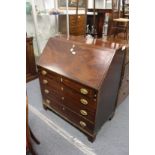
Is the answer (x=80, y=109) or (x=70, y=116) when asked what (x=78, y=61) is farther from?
(x=70, y=116)

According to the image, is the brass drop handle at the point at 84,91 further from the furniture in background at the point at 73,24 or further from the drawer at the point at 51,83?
the furniture in background at the point at 73,24

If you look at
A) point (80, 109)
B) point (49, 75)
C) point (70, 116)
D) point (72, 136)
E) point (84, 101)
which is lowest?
point (72, 136)

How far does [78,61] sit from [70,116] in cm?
69

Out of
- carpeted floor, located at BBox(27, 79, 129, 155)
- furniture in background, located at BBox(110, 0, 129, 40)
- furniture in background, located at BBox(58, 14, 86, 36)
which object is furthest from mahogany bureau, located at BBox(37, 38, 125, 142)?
furniture in background, located at BBox(110, 0, 129, 40)

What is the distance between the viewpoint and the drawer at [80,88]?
1482mm

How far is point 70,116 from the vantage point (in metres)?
1.91

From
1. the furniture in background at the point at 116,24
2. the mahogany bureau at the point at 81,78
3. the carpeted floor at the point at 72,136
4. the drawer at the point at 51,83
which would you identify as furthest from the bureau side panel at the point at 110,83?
the furniture in background at the point at 116,24

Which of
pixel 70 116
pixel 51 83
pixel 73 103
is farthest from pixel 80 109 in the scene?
pixel 51 83

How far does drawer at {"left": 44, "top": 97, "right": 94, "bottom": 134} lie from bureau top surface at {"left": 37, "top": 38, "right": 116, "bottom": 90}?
1.57 ft

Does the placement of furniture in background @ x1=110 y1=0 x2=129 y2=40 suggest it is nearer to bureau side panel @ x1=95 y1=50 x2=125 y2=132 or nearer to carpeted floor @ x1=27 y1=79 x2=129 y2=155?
carpeted floor @ x1=27 y1=79 x2=129 y2=155

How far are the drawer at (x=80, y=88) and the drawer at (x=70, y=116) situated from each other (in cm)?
35
